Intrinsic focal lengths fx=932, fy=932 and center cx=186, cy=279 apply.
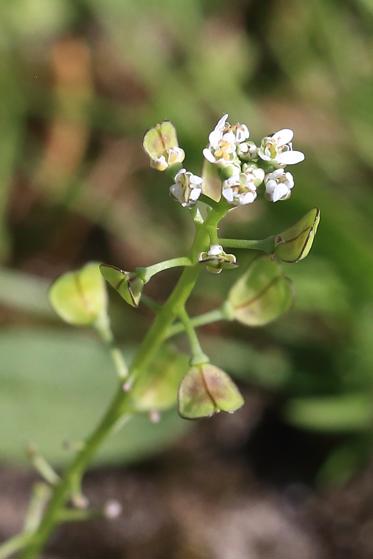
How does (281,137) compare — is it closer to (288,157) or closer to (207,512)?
(288,157)

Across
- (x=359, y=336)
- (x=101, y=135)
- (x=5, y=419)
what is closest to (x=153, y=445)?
(x=5, y=419)

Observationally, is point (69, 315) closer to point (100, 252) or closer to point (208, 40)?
point (100, 252)

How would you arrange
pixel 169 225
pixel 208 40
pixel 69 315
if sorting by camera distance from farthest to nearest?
pixel 208 40, pixel 169 225, pixel 69 315

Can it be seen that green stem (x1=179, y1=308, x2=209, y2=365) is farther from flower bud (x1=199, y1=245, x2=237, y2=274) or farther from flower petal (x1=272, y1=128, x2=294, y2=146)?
flower petal (x1=272, y1=128, x2=294, y2=146)

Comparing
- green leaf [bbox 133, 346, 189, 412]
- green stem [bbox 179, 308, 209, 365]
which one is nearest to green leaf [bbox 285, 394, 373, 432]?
green leaf [bbox 133, 346, 189, 412]

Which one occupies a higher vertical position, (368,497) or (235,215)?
(235,215)

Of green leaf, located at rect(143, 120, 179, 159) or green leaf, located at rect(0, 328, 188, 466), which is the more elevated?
green leaf, located at rect(143, 120, 179, 159)

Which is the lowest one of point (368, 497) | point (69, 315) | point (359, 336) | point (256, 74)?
point (368, 497)
